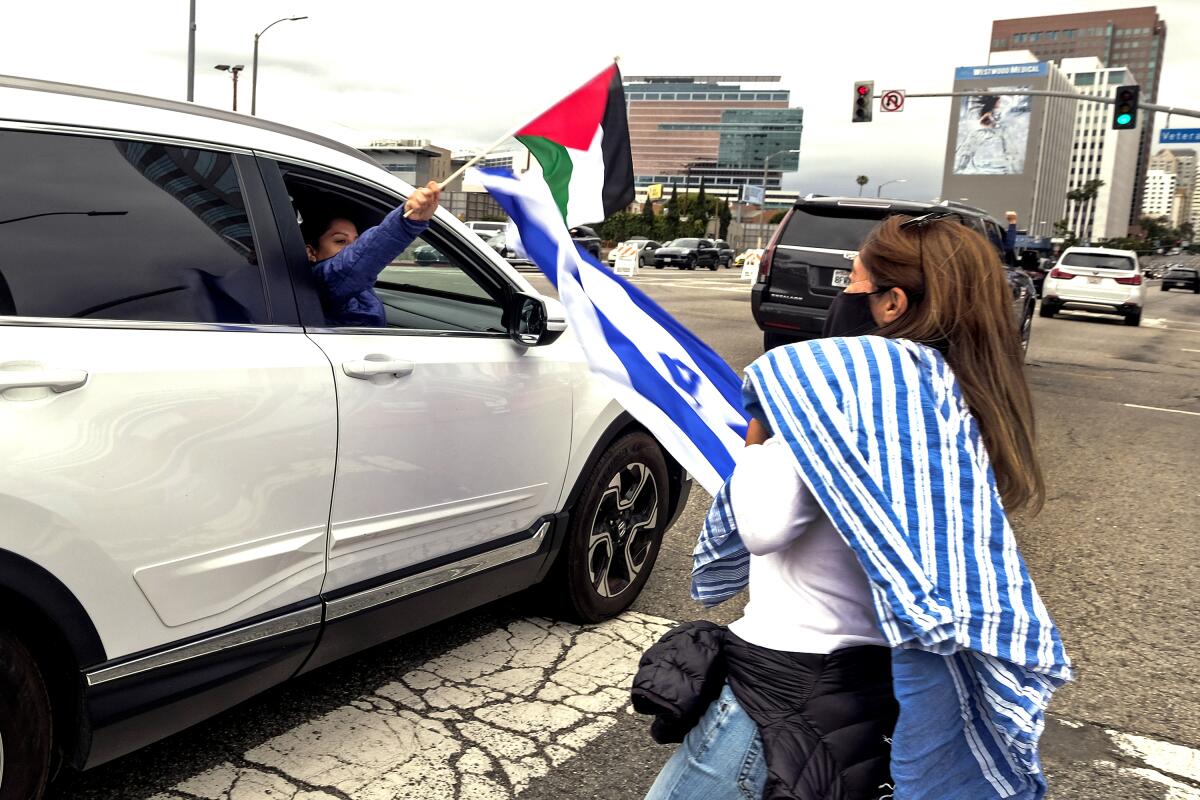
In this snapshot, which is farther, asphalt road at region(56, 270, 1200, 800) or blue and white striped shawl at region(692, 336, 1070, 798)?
asphalt road at region(56, 270, 1200, 800)

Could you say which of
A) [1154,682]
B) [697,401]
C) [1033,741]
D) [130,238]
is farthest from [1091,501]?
[130,238]

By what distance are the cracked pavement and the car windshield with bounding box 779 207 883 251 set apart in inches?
307

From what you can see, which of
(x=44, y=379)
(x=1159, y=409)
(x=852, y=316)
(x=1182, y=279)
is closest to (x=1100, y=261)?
(x=1159, y=409)

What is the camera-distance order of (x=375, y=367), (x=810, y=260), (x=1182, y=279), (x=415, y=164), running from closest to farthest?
(x=375, y=367)
(x=415, y=164)
(x=810, y=260)
(x=1182, y=279)

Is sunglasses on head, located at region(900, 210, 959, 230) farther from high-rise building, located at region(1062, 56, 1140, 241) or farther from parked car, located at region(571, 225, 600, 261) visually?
high-rise building, located at region(1062, 56, 1140, 241)

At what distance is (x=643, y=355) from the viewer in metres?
2.69

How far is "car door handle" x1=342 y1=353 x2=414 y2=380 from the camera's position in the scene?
2730 mm

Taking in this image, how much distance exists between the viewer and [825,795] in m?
1.56

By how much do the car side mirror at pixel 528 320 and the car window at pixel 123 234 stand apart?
0.91 m

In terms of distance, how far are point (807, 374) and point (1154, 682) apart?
307 cm

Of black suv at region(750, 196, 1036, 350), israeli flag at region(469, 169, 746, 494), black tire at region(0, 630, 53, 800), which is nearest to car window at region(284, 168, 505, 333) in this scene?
israeli flag at region(469, 169, 746, 494)

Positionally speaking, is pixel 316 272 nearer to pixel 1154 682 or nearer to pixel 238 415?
pixel 238 415

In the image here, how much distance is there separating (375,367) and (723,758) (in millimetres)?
1540

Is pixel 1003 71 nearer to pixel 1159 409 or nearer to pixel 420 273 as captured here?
pixel 1159 409
